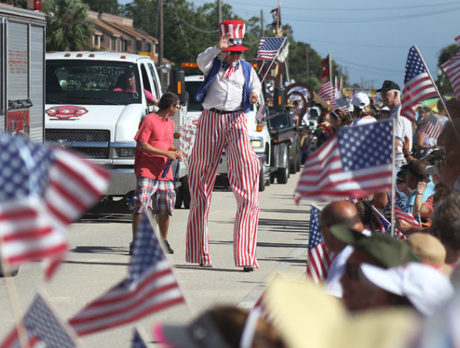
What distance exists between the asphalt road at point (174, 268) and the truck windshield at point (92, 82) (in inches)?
69.0

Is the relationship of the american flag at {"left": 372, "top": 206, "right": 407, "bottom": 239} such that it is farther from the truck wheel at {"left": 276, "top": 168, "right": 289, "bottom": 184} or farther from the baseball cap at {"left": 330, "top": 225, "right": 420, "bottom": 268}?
the truck wheel at {"left": 276, "top": 168, "right": 289, "bottom": 184}

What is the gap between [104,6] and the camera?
140 metres

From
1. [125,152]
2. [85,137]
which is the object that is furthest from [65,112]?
[125,152]

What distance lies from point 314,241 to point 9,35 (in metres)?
5.69

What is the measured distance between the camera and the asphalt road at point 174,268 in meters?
7.26

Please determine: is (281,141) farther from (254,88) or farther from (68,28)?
(68,28)

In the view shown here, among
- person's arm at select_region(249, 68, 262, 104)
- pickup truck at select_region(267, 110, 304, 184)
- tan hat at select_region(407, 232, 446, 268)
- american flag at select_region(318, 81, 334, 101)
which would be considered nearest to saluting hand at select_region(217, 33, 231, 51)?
person's arm at select_region(249, 68, 262, 104)

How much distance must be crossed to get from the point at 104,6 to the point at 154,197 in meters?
133

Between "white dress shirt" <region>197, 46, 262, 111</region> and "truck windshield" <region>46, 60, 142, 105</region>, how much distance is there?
5.02 m

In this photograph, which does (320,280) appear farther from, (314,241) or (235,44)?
(235,44)

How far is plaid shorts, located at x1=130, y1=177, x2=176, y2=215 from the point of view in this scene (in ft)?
34.2

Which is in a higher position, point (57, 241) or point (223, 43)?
point (223, 43)

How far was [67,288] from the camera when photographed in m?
8.26

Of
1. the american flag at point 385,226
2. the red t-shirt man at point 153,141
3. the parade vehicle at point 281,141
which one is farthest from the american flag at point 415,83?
the parade vehicle at point 281,141
